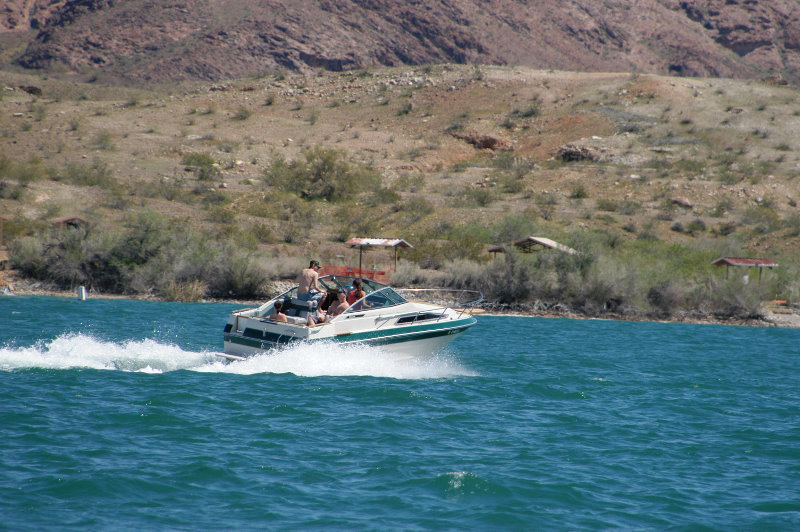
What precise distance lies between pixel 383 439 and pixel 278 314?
16.4ft

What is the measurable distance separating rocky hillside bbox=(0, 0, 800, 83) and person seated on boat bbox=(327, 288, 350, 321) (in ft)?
236

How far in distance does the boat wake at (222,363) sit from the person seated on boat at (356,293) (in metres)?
1.16

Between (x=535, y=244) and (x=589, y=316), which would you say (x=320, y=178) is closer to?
(x=535, y=244)

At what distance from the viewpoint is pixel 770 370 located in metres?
19.5

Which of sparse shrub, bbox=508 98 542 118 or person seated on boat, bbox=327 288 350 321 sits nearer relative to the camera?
person seated on boat, bbox=327 288 350 321

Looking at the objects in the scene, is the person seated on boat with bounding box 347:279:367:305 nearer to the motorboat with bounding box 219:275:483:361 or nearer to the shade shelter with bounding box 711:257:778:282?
the motorboat with bounding box 219:275:483:361

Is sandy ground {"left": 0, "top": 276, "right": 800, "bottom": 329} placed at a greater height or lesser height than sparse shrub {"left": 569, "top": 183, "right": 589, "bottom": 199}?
lesser

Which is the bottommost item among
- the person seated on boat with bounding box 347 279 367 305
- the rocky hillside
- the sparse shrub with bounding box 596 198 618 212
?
the person seated on boat with bounding box 347 279 367 305

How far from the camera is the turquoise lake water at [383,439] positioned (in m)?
8.95

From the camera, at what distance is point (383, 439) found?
11742 mm

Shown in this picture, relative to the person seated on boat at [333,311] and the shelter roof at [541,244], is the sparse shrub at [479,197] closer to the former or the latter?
the shelter roof at [541,244]

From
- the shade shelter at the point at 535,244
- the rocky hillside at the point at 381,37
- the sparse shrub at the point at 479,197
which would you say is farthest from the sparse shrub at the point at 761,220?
the rocky hillside at the point at 381,37

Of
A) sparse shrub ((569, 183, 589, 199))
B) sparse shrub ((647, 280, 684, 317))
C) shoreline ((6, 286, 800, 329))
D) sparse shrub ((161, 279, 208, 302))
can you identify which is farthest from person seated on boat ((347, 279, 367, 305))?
sparse shrub ((569, 183, 589, 199))

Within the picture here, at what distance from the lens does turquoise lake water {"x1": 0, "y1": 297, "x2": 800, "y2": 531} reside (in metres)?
8.95
